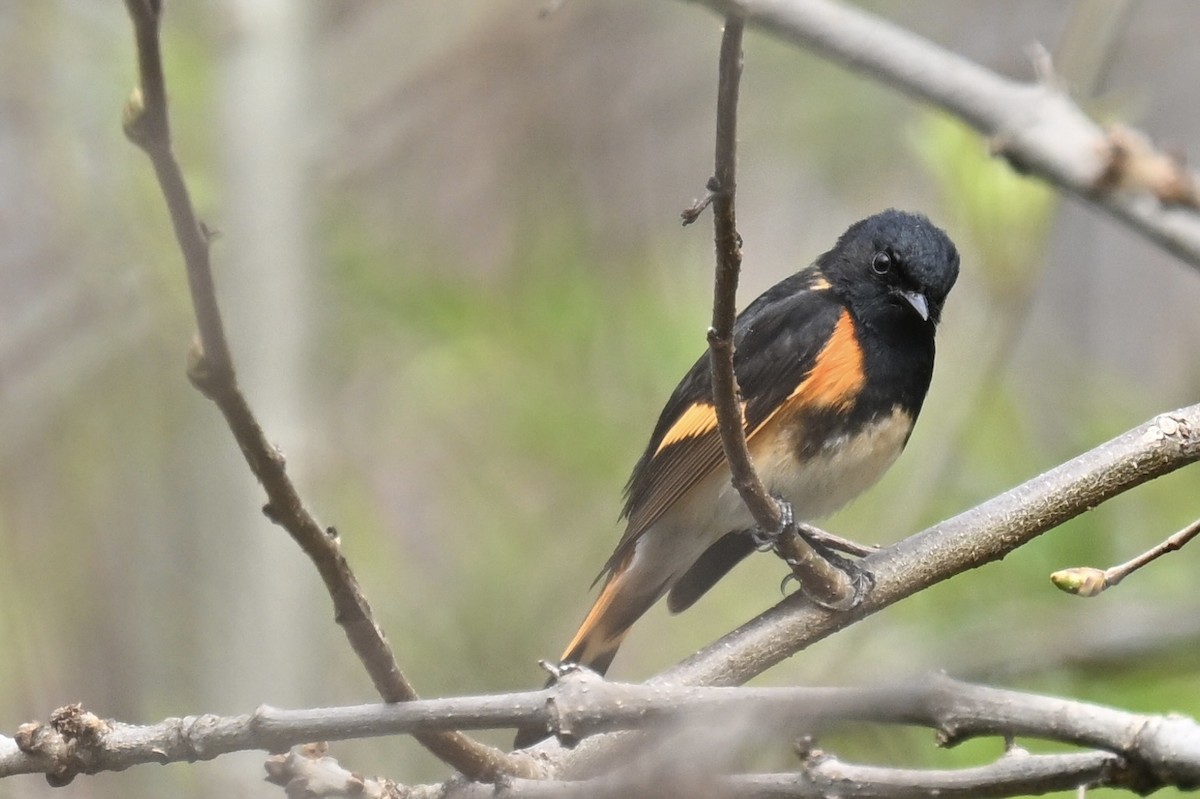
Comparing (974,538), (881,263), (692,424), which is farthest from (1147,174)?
(881,263)

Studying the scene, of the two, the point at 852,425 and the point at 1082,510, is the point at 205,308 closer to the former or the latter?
the point at 1082,510

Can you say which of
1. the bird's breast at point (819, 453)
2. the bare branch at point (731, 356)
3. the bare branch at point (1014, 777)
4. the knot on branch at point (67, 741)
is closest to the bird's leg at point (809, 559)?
the bare branch at point (731, 356)

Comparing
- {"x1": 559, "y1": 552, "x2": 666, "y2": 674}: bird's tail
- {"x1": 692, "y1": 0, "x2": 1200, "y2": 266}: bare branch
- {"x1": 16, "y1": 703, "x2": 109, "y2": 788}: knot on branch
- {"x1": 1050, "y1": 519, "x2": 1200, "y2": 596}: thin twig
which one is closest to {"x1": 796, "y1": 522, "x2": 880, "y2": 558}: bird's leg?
{"x1": 559, "y1": 552, "x2": 666, "y2": 674}: bird's tail

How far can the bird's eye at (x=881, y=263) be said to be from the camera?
3.18 m

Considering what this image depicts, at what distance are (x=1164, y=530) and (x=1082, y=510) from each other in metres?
1.80

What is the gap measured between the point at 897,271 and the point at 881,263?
0.20 feet

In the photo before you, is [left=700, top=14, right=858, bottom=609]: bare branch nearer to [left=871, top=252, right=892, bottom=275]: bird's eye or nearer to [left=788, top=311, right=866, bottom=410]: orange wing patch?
[left=788, top=311, right=866, bottom=410]: orange wing patch

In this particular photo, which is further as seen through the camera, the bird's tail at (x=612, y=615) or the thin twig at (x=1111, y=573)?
the bird's tail at (x=612, y=615)

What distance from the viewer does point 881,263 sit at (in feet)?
10.5

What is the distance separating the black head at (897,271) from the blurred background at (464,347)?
0.44 feet

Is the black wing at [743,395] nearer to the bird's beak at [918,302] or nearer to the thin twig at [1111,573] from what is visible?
the bird's beak at [918,302]

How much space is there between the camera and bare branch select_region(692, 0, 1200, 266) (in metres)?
0.94

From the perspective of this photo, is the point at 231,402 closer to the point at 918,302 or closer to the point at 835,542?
the point at 835,542

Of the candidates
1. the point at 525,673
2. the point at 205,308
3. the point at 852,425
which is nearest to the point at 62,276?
the point at 525,673
